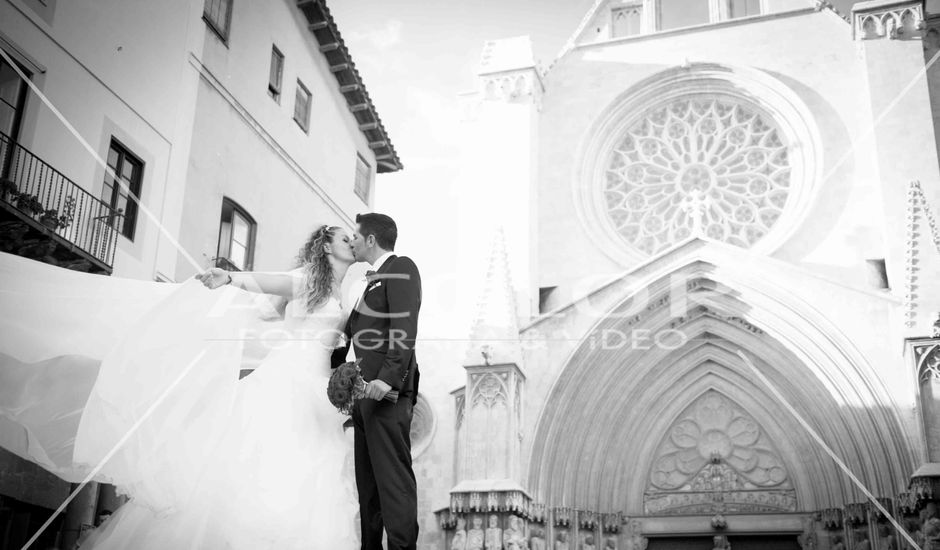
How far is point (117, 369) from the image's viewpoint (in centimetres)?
471

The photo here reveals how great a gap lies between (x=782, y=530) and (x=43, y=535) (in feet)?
32.5

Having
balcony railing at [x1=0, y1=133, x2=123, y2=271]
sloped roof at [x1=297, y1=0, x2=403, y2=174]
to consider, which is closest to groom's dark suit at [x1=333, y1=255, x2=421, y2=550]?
balcony railing at [x1=0, y1=133, x2=123, y2=271]

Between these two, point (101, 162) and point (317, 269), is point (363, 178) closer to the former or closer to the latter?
point (101, 162)

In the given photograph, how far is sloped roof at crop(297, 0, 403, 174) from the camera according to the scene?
1809 cm

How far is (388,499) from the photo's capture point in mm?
4262

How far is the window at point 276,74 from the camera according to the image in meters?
16.6

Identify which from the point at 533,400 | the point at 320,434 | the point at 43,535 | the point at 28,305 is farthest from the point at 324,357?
the point at 533,400

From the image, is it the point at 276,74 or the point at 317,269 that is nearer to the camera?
the point at 317,269

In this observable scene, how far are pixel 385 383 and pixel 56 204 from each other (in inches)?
323

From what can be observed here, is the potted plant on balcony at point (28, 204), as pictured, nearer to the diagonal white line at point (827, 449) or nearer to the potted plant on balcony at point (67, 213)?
the potted plant on balcony at point (67, 213)

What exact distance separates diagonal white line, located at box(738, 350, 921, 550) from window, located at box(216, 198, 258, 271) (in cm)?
801

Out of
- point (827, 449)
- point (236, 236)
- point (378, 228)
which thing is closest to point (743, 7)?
point (827, 449)

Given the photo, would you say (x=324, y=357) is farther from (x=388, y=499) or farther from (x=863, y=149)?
(x=863, y=149)

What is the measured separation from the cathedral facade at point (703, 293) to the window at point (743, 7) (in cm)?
7
